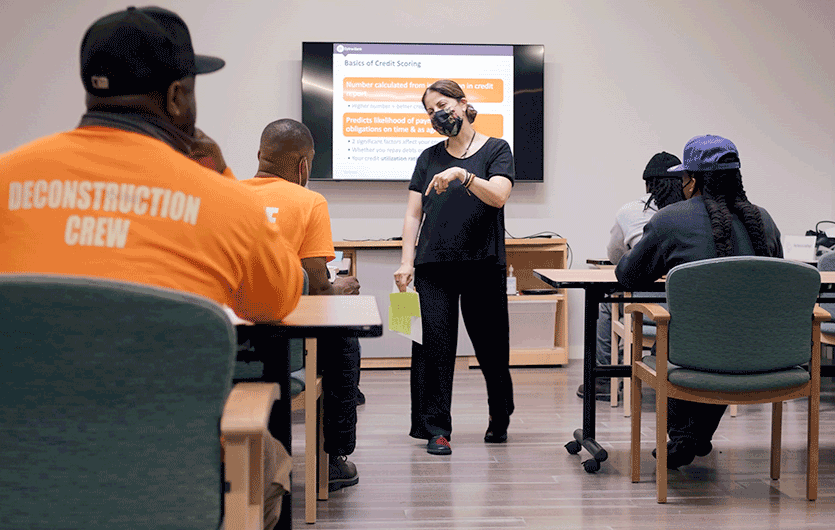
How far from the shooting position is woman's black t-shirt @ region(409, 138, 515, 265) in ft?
9.16

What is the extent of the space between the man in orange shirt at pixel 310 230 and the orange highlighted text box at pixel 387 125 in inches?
109

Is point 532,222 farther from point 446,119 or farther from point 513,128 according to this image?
point 446,119

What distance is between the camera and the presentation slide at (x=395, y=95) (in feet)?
16.5

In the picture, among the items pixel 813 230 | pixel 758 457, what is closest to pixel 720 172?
pixel 758 457

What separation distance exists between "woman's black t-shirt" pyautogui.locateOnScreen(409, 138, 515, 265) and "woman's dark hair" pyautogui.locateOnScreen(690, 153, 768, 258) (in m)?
0.74

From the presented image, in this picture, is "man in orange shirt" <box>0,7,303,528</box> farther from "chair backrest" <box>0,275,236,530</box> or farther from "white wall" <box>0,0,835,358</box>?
"white wall" <box>0,0,835,358</box>

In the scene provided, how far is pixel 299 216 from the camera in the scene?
2123mm

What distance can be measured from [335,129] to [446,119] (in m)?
2.35

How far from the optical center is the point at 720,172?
2414 millimetres

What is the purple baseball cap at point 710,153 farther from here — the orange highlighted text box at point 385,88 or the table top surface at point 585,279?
the orange highlighted text box at point 385,88

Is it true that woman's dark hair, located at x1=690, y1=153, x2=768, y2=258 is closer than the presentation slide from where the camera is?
Yes

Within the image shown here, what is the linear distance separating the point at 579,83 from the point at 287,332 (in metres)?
4.44

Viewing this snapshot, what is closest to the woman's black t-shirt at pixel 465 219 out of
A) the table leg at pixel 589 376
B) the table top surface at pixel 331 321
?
the table leg at pixel 589 376

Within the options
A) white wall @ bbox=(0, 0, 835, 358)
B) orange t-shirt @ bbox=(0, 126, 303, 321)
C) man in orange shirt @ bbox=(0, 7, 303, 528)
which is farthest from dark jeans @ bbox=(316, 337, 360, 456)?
white wall @ bbox=(0, 0, 835, 358)
